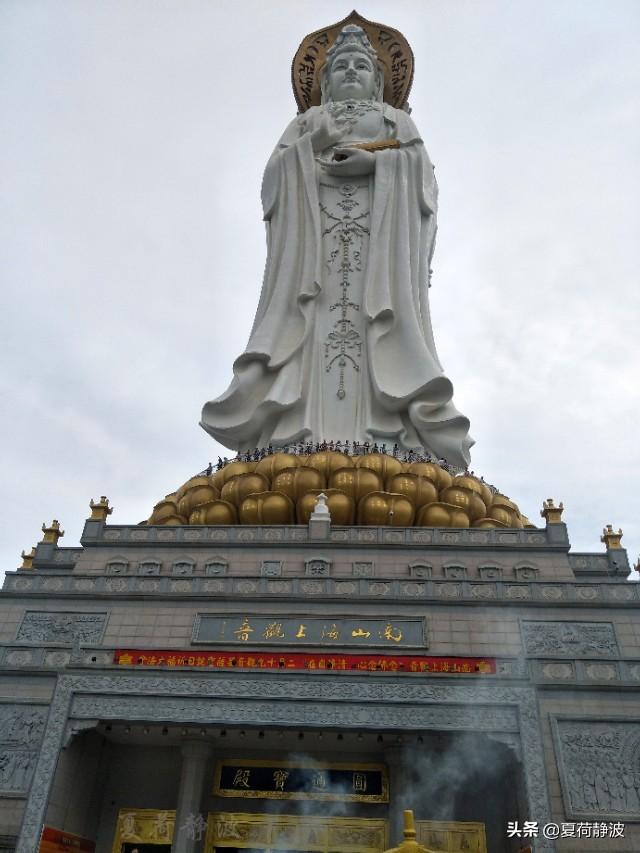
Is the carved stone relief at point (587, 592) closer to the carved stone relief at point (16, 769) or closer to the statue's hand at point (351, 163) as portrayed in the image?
the carved stone relief at point (16, 769)

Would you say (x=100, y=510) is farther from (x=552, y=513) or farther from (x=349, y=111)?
(x=349, y=111)

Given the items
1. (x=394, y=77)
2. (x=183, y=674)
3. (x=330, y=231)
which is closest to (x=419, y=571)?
(x=183, y=674)

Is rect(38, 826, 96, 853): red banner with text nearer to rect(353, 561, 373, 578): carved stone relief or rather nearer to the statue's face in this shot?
rect(353, 561, 373, 578): carved stone relief

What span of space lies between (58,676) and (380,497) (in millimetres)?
4785

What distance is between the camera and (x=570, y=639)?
7789 mm

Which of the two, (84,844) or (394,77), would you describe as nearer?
(84,844)

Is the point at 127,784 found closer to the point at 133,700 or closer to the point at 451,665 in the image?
the point at 133,700

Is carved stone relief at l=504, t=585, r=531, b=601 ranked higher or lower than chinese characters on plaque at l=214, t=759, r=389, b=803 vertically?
higher

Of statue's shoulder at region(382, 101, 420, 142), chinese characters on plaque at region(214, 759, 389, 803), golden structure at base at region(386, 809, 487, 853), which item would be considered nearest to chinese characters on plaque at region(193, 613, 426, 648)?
chinese characters on plaque at region(214, 759, 389, 803)

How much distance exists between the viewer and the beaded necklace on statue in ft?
56.6

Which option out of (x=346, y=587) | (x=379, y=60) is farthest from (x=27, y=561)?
(x=379, y=60)

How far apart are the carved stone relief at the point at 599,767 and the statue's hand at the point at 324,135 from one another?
1352cm

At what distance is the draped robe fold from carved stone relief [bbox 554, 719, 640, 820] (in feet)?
20.9

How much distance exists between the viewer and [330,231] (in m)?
15.9
